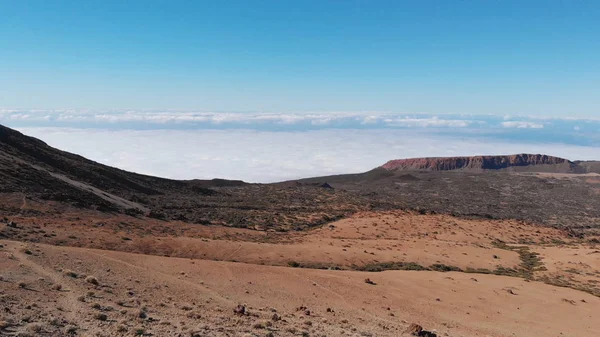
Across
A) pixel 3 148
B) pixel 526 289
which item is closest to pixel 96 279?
pixel 526 289

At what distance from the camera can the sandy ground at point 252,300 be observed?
11.0m

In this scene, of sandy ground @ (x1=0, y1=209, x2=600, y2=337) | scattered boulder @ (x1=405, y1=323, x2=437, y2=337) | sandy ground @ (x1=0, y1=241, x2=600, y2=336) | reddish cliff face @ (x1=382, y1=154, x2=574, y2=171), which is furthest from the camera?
reddish cliff face @ (x1=382, y1=154, x2=574, y2=171)

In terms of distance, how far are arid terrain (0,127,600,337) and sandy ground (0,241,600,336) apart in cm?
8

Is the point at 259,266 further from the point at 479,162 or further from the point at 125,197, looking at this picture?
the point at 479,162

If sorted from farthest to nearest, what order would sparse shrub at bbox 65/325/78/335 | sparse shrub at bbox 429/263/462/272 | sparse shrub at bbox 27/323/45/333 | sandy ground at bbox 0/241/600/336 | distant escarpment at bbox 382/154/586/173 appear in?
distant escarpment at bbox 382/154/586/173 < sparse shrub at bbox 429/263/462/272 < sandy ground at bbox 0/241/600/336 < sparse shrub at bbox 65/325/78/335 < sparse shrub at bbox 27/323/45/333

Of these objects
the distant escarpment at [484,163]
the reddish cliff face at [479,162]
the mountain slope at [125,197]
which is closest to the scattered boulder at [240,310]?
the mountain slope at [125,197]

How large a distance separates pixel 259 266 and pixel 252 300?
553 centimetres

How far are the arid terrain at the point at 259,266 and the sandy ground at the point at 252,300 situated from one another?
77 mm

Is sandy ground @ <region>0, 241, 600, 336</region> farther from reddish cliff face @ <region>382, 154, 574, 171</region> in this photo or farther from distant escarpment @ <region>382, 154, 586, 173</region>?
reddish cliff face @ <region>382, 154, 574, 171</region>

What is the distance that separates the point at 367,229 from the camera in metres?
38.8

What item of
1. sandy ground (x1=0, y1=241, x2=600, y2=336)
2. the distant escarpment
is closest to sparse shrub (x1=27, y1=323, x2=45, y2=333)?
sandy ground (x1=0, y1=241, x2=600, y2=336)

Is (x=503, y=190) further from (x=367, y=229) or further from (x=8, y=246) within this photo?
(x=8, y=246)

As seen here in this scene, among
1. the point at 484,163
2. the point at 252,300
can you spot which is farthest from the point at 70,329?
the point at 484,163

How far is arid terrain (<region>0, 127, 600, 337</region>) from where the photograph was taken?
1220cm
